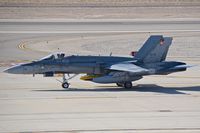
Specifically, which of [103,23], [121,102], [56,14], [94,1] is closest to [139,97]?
[121,102]

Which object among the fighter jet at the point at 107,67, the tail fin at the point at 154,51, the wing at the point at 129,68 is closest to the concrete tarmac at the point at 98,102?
the fighter jet at the point at 107,67

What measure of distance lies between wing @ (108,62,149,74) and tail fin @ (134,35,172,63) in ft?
3.66

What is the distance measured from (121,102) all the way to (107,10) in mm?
83829

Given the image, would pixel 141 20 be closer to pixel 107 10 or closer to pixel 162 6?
pixel 107 10

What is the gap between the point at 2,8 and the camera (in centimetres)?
11462

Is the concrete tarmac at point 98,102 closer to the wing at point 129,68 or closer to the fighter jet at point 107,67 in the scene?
the fighter jet at point 107,67

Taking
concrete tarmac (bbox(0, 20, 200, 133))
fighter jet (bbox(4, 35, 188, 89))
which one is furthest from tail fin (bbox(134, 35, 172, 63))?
concrete tarmac (bbox(0, 20, 200, 133))

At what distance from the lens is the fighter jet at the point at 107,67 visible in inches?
1401

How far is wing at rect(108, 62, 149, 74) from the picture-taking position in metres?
35.0

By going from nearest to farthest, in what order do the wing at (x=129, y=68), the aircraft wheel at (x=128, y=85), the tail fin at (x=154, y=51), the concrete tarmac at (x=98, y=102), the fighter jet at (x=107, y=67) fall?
the concrete tarmac at (x=98, y=102) < the wing at (x=129, y=68) < the fighter jet at (x=107, y=67) < the aircraft wheel at (x=128, y=85) < the tail fin at (x=154, y=51)

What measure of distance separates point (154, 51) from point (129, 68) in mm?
2529

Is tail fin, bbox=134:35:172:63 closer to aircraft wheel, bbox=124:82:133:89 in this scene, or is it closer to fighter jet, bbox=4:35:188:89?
fighter jet, bbox=4:35:188:89

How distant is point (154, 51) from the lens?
37250mm

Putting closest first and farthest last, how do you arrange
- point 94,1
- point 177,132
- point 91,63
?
1. point 177,132
2. point 91,63
3. point 94,1
